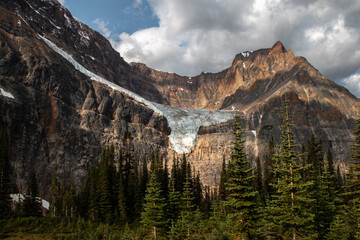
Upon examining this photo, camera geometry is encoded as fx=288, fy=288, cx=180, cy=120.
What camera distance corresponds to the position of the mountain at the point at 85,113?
9594 centimetres

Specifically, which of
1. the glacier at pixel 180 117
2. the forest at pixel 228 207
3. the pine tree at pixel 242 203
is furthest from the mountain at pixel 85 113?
the pine tree at pixel 242 203

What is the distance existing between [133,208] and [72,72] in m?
94.4

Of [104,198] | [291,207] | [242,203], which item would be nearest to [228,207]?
[242,203]

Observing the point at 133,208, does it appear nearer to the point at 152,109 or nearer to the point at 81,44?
the point at 152,109

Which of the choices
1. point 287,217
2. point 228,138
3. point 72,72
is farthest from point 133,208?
point 228,138

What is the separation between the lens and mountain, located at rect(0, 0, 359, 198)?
3777 inches

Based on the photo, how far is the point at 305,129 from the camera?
152 meters

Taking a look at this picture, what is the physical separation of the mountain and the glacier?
0.63 m

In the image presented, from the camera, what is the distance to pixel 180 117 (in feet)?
580

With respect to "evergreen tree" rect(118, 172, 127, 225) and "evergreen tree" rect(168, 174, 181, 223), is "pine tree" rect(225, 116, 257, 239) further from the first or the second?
"evergreen tree" rect(118, 172, 127, 225)

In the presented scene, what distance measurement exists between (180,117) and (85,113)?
68.2m

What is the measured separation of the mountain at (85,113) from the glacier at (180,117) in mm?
625

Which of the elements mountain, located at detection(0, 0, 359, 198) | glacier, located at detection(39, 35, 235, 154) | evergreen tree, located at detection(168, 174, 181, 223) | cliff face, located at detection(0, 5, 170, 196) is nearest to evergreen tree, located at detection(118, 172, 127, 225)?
evergreen tree, located at detection(168, 174, 181, 223)

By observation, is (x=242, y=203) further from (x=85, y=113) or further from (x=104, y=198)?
(x=85, y=113)
